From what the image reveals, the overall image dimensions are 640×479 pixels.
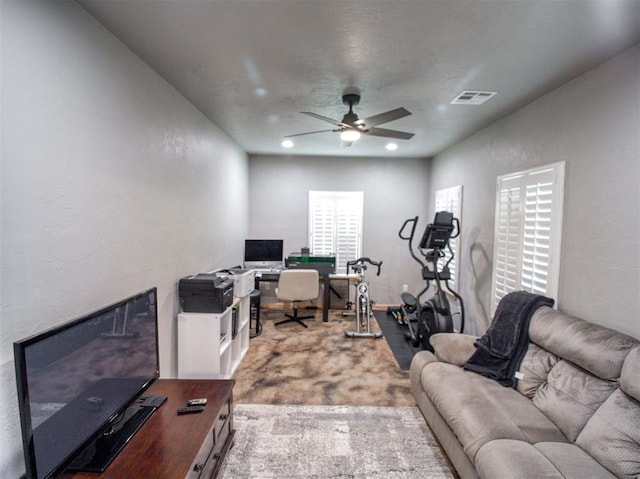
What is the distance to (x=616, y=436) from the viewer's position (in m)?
1.51

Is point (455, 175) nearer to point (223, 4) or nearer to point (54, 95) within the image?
point (223, 4)

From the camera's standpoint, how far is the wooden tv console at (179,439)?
1.37m

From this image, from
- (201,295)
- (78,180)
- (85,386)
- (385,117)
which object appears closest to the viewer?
(85,386)

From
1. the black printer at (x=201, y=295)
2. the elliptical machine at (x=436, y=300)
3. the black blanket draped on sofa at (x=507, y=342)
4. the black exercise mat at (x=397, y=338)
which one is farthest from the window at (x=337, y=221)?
the black blanket draped on sofa at (x=507, y=342)

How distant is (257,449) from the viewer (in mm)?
2102

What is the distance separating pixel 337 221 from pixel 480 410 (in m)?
3.90

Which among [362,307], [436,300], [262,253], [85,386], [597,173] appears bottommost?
[362,307]

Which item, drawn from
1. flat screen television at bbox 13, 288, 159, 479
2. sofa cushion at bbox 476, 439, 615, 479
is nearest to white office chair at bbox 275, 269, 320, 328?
flat screen television at bbox 13, 288, 159, 479

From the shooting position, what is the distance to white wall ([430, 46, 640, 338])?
1848 mm

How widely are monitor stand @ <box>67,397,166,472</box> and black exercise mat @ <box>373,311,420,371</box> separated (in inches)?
96.3

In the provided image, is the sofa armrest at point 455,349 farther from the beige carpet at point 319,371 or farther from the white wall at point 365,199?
the white wall at point 365,199

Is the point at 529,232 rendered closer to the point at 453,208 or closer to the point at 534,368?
the point at 534,368

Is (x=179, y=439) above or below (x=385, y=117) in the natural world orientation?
below

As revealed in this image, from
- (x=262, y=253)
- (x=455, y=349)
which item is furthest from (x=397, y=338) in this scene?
(x=262, y=253)
